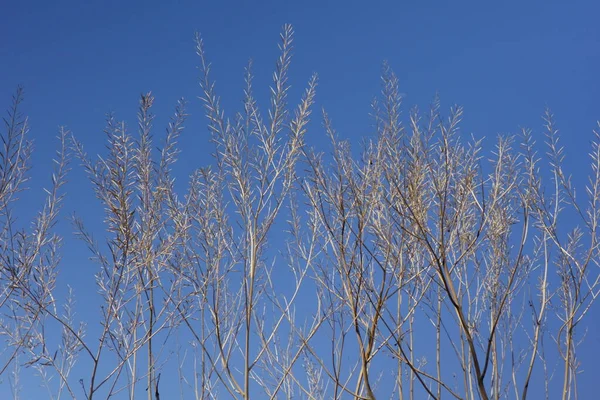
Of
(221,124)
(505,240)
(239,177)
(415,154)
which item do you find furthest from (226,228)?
(505,240)

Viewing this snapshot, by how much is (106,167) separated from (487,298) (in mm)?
2639

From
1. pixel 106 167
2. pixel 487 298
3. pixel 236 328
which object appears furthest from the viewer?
pixel 487 298

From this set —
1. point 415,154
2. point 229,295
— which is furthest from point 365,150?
point 229,295

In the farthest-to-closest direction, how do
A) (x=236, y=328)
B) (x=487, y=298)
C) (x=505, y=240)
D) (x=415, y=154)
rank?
(x=487, y=298), (x=505, y=240), (x=236, y=328), (x=415, y=154)

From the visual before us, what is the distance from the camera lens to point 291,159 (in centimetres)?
319

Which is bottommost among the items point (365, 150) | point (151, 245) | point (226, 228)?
point (151, 245)

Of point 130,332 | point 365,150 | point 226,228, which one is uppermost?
point 365,150

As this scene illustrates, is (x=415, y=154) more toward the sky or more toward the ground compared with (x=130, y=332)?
more toward the sky

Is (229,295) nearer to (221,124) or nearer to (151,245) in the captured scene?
(151,245)

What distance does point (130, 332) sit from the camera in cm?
314

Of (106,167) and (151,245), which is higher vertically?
(106,167)

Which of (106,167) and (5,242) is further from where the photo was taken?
(5,242)

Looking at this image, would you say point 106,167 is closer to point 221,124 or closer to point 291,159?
point 221,124

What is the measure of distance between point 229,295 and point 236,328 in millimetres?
629
